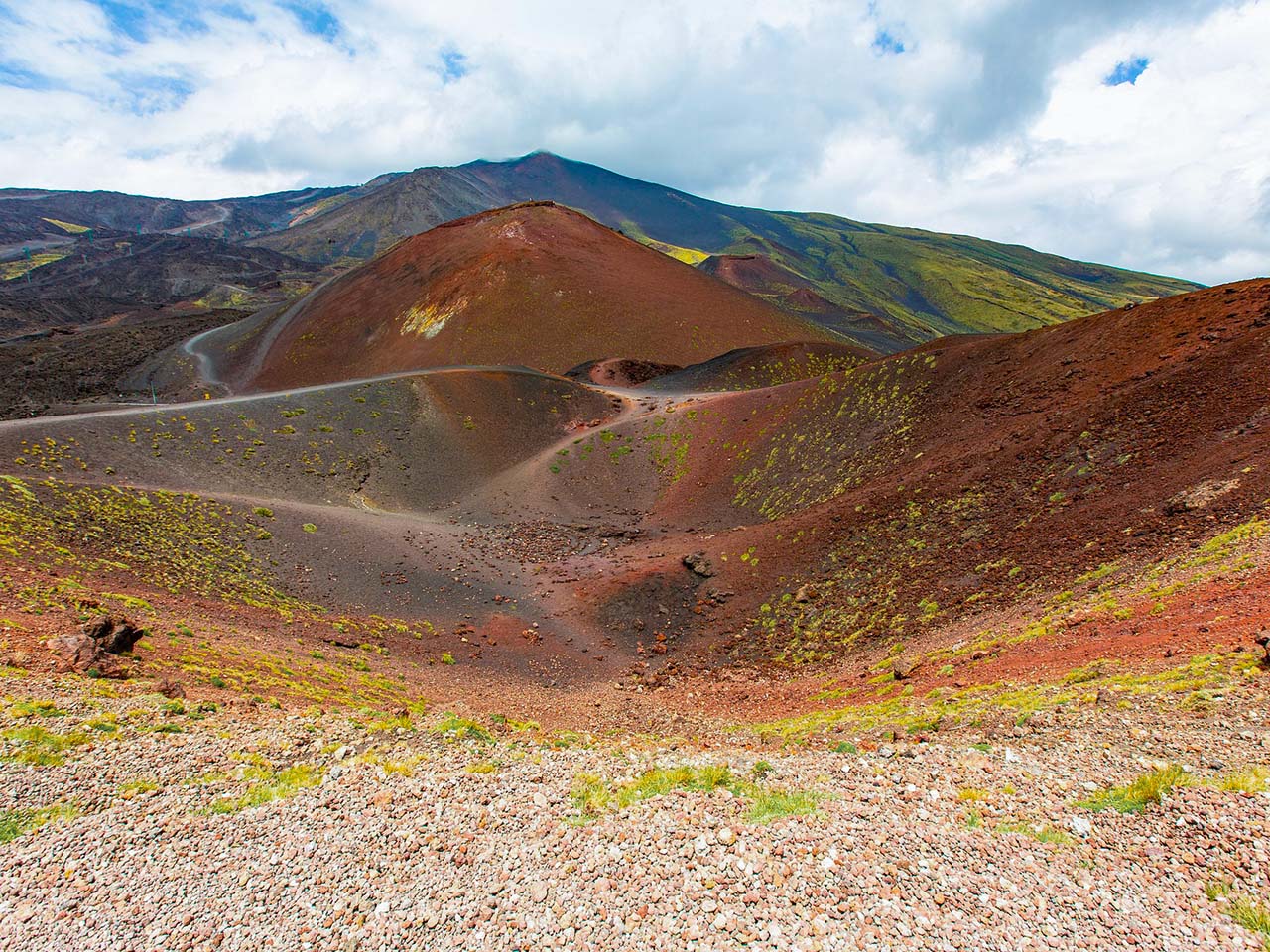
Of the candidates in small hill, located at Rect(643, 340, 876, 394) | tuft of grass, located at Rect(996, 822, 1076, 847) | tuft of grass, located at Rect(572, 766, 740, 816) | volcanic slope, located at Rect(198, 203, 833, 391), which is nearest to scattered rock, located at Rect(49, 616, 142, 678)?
tuft of grass, located at Rect(572, 766, 740, 816)

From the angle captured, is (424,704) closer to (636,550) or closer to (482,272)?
(636,550)

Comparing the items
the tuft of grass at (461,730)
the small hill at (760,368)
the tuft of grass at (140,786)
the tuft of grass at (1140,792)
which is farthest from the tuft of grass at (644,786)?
the small hill at (760,368)

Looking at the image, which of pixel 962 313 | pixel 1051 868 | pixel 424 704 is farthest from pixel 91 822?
pixel 962 313

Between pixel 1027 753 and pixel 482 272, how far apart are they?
68.0 m

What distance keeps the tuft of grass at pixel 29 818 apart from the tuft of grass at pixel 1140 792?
10.6 metres

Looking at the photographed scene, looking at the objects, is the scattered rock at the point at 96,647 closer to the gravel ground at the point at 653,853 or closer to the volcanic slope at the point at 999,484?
the gravel ground at the point at 653,853

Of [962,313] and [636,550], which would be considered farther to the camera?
[962,313]

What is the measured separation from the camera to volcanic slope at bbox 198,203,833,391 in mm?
59266

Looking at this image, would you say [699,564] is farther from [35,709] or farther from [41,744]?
[41,744]

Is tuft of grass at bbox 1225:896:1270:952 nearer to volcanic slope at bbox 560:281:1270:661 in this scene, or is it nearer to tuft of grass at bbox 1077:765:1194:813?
tuft of grass at bbox 1077:765:1194:813

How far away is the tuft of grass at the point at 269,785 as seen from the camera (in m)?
7.32

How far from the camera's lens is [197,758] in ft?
26.6

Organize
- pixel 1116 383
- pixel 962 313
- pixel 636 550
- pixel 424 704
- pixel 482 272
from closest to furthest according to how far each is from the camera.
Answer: pixel 424 704
pixel 1116 383
pixel 636 550
pixel 482 272
pixel 962 313

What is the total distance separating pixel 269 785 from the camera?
779 centimetres
